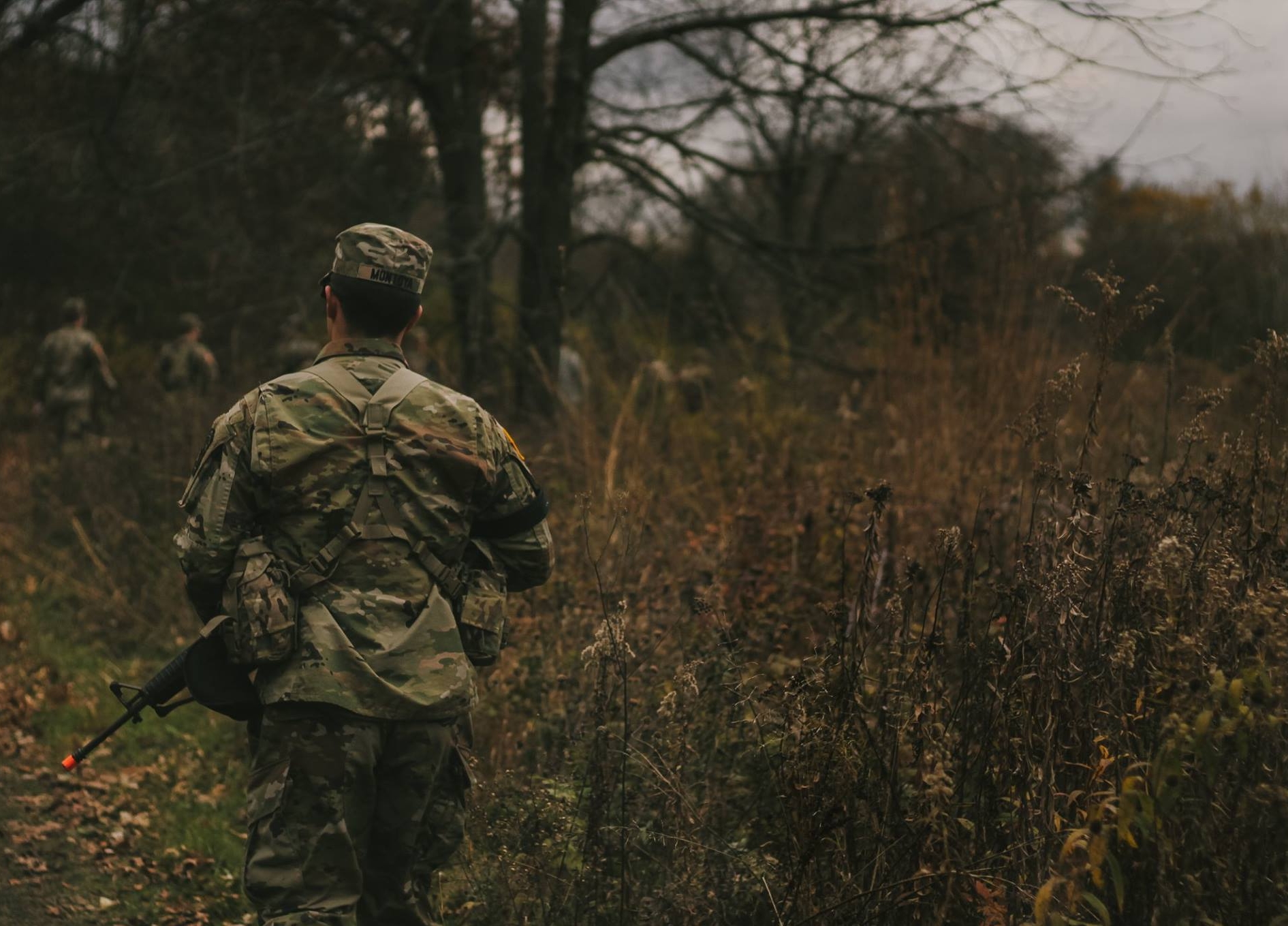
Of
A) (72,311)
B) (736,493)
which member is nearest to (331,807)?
(736,493)

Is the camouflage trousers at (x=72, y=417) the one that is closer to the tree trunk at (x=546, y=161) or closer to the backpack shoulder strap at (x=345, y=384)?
the tree trunk at (x=546, y=161)

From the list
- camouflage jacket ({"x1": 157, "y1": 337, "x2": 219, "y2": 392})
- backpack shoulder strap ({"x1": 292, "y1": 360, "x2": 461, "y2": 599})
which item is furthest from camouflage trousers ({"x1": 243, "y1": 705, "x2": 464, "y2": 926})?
camouflage jacket ({"x1": 157, "y1": 337, "x2": 219, "y2": 392})

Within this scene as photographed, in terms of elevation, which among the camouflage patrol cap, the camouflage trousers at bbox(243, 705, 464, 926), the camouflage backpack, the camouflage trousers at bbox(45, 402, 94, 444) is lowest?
the camouflage trousers at bbox(45, 402, 94, 444)

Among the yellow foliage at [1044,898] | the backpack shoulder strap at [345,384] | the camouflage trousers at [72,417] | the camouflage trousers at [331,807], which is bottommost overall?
the camouflage trousers at [72,417]

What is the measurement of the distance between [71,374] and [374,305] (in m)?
11.0

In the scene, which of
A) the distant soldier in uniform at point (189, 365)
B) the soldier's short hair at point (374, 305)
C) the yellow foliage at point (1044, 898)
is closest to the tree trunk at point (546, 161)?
the distant soldier in uniform at point (189, 365)

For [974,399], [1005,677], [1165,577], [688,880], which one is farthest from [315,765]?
[974,399]

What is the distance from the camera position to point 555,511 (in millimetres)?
6586

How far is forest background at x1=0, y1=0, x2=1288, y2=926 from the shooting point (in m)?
2.95

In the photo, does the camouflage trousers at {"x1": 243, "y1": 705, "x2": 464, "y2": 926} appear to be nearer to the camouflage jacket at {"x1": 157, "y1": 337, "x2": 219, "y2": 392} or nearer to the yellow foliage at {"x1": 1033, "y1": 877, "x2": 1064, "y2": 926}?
the yellow foliage at {"x1": 1033, "y1": 877, "x2": 1064, "y2": 926}

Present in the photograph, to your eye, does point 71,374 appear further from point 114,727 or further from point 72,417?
point 114,727

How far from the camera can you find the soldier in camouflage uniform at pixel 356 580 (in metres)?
2.88

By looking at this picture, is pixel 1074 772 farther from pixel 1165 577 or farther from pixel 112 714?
pixel 112 714

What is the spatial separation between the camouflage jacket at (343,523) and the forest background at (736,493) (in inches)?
18.4
